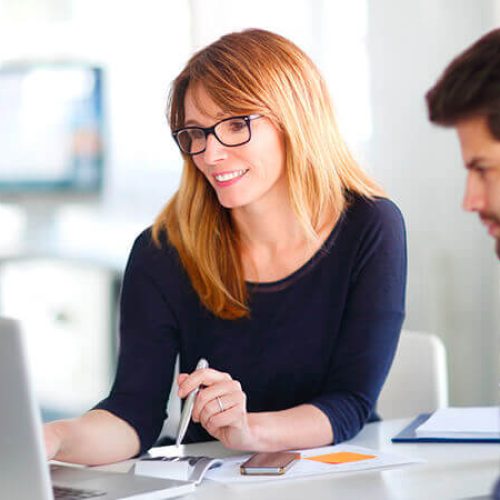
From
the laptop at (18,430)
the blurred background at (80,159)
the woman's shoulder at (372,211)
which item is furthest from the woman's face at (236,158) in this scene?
the blurred background at (80,159)

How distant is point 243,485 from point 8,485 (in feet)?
1.26

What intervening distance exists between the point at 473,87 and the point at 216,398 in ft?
2.09

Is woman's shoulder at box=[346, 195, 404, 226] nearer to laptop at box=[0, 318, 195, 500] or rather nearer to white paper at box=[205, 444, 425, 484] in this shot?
white paper at box=[205, 444, 425, 484]

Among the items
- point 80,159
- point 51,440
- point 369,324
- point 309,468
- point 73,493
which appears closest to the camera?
point 73,493

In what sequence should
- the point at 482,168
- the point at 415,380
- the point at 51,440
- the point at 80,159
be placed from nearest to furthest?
the point at 482,168
the point at 51,440
the point at 415,380
the point at 80,159

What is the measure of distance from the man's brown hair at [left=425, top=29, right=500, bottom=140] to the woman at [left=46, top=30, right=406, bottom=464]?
25.3 inches

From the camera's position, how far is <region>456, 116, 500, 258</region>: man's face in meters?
1.29

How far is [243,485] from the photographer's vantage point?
4.90 ft

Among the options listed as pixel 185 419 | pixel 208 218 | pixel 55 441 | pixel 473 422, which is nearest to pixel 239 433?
pixel 185 419

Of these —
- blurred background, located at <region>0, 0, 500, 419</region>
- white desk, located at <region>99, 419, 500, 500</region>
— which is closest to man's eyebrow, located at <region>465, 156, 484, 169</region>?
white desk, located at <region>99, 419, 500, 500</region>

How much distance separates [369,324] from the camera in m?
1.89

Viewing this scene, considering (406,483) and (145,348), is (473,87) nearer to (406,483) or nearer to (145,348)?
(406,483)

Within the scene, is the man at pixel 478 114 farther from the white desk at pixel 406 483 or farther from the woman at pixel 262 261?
the woman at pixel 262 261

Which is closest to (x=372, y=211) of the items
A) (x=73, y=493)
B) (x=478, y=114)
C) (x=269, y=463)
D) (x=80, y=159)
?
(x=269, y=463)
